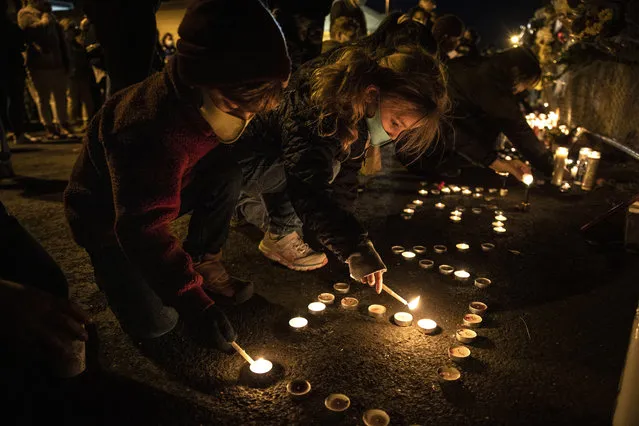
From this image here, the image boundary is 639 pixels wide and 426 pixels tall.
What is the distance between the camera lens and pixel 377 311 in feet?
8.31

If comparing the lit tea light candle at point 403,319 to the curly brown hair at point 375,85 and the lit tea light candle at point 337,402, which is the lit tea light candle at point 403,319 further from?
the curly brown hair at point 375,85

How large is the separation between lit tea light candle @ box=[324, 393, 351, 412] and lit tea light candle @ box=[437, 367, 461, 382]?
18.0 inches

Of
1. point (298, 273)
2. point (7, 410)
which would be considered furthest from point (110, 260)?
point (298, 273)

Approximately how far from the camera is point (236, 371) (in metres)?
2.05

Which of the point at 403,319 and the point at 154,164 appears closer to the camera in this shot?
the point at 154,164

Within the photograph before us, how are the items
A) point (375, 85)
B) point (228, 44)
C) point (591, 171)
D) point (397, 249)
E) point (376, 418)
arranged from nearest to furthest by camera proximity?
1. point (228, 44)
2. point (376, 418)
3. point (375, 85)
4. point (397, 249)
5. point (591, 171)

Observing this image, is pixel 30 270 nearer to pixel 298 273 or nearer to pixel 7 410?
pixel 7 410

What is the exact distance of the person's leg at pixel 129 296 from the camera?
2123 mm

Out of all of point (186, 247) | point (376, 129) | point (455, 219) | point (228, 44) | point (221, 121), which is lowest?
point (455, 219)

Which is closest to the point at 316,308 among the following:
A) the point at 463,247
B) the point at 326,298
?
the point at 326,298

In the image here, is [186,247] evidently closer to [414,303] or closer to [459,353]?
[414,303]

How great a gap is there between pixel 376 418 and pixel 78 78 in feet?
32.3

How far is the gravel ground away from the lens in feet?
5.95

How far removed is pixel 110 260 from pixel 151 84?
885 mm
